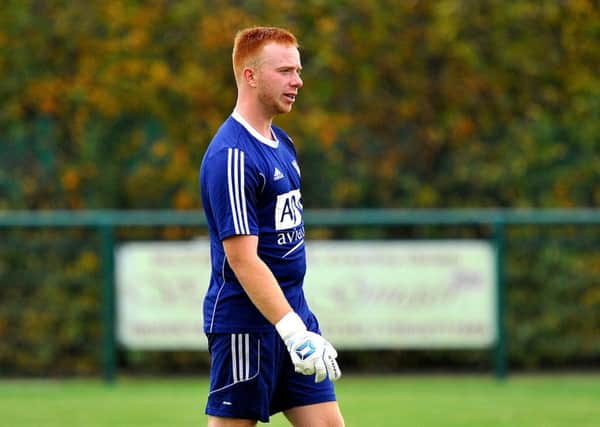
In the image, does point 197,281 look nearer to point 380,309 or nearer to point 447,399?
point 380,309

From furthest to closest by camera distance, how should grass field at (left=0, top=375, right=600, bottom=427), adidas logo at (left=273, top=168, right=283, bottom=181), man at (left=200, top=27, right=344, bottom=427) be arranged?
grass field at (left=0, top=375, right=600, bottom=427) < adidas logo at (left=273, top=168, right=283, bottom=181) < man at (left=200, top=27, right=344, bottom=427)

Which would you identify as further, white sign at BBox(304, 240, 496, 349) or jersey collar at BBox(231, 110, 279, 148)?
white sign at BBox(304, 240, 496, 349)

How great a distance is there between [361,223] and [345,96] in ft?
5.47

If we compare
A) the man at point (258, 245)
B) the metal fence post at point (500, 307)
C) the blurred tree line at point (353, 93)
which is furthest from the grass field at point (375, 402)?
the man at point (258, 245)

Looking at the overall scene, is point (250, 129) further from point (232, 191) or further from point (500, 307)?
point (500, 307)

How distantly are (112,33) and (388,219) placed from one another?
137 inches

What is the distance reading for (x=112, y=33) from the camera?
1302 centimetres

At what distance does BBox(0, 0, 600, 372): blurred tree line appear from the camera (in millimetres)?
12797

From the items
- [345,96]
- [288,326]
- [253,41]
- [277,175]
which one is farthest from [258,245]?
[345,96]

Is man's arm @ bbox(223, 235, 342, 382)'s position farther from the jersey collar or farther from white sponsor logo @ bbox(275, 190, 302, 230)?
the jersey collar

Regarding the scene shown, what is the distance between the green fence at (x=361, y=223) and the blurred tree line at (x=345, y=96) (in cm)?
49

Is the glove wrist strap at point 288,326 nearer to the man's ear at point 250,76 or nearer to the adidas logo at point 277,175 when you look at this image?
the adidas logo at point 277,175

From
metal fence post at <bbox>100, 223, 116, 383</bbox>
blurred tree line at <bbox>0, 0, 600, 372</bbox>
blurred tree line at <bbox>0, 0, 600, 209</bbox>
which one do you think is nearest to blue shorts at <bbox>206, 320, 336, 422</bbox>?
metal fence post at <bbox>100, 223, 116, 383</bbox>

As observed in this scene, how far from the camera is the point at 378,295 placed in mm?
11672
